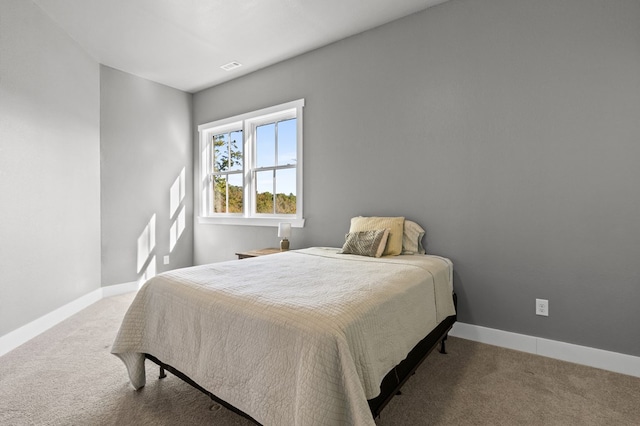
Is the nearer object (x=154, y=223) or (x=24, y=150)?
(x=24, y=150)

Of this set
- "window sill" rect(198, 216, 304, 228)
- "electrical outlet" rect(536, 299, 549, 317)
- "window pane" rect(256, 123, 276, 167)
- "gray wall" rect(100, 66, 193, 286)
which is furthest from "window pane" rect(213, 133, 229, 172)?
"electrical outlet" rect(536, 299, 549, 317)

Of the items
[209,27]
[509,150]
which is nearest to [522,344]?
[509,150]

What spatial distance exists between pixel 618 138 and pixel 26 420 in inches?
147

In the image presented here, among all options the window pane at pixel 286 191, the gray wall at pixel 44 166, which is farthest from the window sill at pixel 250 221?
the gray wall at pixel 44 166

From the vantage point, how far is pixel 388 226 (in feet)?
9.05

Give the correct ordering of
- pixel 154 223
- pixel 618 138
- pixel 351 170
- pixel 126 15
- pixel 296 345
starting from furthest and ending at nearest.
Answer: pixel 154 223 → pixel 351 170 → pixel 126 15 → pixel 618 138 → pixel 296 345

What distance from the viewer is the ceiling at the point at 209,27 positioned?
8.89 feet

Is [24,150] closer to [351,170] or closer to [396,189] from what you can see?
[351,170]

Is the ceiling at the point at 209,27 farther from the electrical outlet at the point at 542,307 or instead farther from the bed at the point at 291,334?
the electrical outlet at the point at 542,307

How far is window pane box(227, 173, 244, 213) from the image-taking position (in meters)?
4.40

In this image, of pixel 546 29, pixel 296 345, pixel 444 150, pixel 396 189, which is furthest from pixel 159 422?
pixel 546 29

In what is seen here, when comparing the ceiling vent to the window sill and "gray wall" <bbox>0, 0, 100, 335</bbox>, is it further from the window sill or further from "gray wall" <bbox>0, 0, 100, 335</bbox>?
the window sill

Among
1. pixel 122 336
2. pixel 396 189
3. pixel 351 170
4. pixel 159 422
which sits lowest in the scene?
pixel 159 422

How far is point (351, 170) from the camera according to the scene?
127 inches
